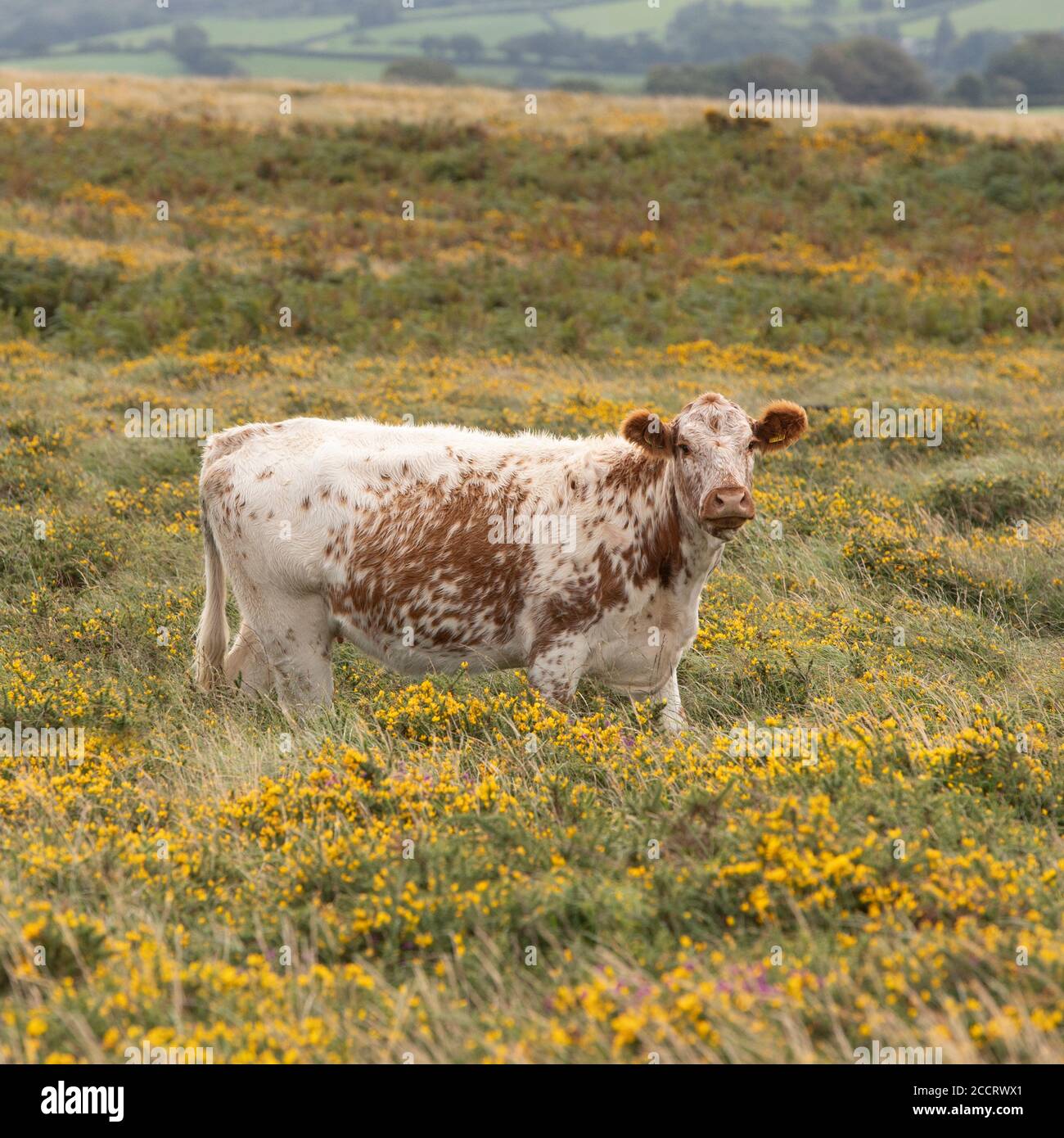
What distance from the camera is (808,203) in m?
27.4

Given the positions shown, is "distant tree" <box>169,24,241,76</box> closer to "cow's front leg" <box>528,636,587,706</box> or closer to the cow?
the cow

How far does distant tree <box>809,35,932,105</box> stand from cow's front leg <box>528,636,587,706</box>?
83832 millimetres

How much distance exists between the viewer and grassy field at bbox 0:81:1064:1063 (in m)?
3.62

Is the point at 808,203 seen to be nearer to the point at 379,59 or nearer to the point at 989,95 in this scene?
the point at 989,95

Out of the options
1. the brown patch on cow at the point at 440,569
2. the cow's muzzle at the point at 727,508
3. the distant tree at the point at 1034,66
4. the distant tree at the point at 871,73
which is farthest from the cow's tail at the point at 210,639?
the distant tree at the point at 1034,66

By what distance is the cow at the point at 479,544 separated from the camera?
6.42 meters

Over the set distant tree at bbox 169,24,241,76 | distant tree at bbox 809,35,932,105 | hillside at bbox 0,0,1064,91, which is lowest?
distant tree at bbox 809,35,932,105

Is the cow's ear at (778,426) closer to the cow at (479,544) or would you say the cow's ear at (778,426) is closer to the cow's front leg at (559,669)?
the cow at (479,544)

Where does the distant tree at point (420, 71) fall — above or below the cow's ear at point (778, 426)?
above

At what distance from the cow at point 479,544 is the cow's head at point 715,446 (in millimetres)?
13

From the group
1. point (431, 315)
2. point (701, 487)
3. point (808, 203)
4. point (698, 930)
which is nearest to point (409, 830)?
point (698, 930)

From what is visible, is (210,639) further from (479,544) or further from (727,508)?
(727,508)

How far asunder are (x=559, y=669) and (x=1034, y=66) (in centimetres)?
10423

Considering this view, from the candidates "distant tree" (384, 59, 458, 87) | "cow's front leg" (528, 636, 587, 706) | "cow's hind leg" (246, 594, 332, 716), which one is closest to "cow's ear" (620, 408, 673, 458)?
"cow's front leg" (528, 636, 587, 706)
